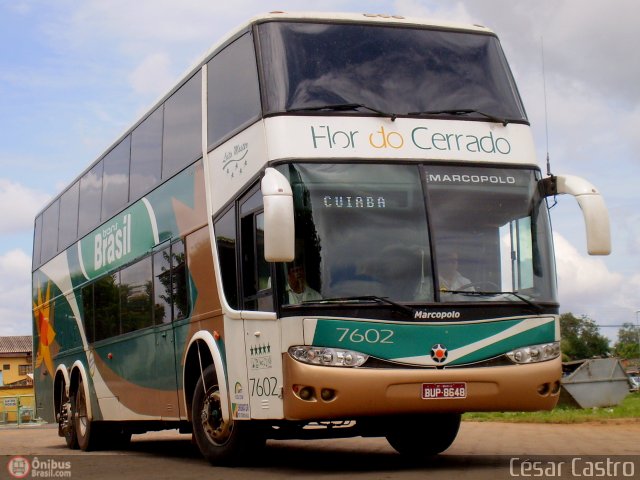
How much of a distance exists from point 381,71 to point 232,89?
163 cm

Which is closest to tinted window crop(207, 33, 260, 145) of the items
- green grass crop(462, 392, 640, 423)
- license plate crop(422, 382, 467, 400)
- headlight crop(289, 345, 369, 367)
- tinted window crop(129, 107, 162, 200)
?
tinted window crop(129, 107, 162, 200)

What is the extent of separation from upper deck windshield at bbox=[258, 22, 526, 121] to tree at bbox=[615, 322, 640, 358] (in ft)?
426

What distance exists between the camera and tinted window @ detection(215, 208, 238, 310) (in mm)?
11711

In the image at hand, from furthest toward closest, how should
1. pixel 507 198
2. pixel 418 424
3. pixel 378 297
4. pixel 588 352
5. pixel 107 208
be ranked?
pixel 588 352, pixel 107 208, pixel 418 424, pixel 507 198, pixel 378 297

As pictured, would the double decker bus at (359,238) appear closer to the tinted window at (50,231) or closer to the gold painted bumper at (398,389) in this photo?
the gold painted bumper at (398,389)

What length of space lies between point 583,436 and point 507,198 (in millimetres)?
7690

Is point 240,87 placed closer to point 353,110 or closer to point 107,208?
point 353,110

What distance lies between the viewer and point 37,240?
22.6 m

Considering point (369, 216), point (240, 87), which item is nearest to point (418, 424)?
point (369, 216)

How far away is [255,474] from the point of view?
36.2 ft

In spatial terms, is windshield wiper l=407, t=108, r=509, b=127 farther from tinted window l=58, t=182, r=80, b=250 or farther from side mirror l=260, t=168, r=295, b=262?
tinted window l=58, t=182, r=80, b=250

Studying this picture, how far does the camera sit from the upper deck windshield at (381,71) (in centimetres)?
1129

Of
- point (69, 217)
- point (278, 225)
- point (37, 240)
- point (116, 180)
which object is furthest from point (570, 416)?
point (278, 225)

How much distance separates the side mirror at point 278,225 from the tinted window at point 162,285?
4.32 metres
